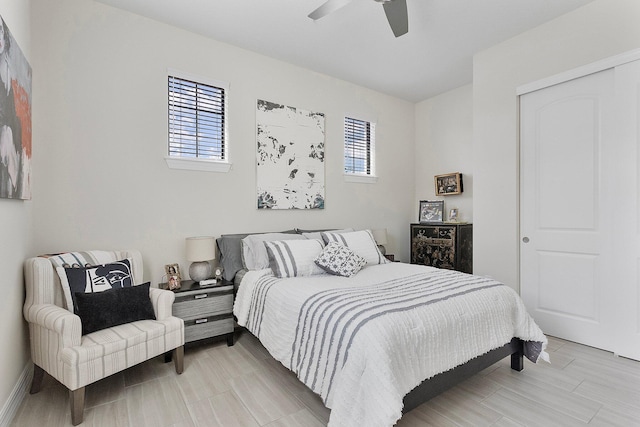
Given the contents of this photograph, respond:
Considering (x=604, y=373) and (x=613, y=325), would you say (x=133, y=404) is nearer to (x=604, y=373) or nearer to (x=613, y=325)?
(x=604, y=373)

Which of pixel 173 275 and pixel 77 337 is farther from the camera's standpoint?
pixel 173 275

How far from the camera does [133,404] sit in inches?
76.6

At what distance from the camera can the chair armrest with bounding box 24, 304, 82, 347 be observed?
1801 millimetres

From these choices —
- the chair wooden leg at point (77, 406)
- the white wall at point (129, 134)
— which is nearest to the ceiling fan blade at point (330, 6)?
the white wall at point (129, 134)

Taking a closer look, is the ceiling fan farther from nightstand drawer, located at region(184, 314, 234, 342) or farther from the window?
nightstand drawer, located at region(184, 314, 234, 342)

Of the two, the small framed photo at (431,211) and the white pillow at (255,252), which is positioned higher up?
the small framed photo at (431,211)

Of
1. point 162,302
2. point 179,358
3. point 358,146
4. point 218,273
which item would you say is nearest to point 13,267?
point 162,302

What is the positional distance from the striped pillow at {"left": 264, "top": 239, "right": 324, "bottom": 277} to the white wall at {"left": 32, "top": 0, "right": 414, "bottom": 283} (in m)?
0.75

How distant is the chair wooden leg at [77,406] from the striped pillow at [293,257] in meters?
1.46

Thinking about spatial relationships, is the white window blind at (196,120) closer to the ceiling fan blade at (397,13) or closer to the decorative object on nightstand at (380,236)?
the ceiling fan blade at (397,13)

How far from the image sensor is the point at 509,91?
333 centimetres

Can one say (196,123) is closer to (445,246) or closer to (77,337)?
(77,337)

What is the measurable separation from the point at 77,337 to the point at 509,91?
4.32 metres

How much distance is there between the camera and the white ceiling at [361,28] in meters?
2.73
